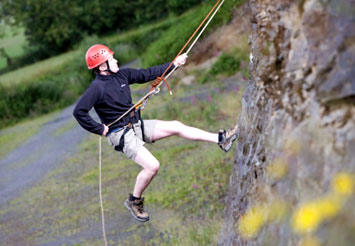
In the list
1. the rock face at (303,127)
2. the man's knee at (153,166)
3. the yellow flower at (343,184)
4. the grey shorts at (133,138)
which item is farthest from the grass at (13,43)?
the yellow flower at (343,184)

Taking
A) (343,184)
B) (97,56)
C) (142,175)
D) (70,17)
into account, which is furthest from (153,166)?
(70,17)

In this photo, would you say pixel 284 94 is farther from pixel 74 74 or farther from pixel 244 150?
pixel 74 74

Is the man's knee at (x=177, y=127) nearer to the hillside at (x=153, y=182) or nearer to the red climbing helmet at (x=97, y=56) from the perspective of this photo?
the red climbing helmet at (x=97, y=56)

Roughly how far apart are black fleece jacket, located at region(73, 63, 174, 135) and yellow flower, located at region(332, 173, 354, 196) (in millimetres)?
3081

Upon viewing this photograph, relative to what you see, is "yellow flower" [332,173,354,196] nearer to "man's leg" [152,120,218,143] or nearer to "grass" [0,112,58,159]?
"man's leg" [152,120,218,143]

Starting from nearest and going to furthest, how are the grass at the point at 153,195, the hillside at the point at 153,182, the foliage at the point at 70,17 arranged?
the grass at the point at 153,195
the hillside at the point at 153,182
the foliage at the point at 70,17

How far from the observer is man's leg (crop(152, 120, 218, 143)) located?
5953 millimetres

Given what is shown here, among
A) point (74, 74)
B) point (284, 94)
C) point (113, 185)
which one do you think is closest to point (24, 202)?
point (113, 185)

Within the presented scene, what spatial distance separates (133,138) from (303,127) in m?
2.69

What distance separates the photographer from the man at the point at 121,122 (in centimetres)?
595

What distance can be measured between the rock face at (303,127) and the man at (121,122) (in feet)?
4.40

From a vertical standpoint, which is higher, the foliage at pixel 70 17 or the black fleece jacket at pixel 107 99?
the black fleece jacket at pixel 107 99

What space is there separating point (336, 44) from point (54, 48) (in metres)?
66.1

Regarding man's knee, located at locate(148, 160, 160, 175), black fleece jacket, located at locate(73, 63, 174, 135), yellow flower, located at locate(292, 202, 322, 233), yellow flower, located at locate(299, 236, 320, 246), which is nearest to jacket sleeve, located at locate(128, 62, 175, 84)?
black fleece jacket, located at locate(73, 63, 174, 135)
